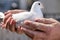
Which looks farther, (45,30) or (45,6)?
(45,6)

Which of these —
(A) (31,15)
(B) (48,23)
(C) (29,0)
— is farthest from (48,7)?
(B) (48,23)

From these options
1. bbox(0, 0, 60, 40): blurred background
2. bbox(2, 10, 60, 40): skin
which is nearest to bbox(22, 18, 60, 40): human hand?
bbox(2, 10, 60, 40): skin

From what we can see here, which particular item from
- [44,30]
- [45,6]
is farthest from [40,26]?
[45,6]

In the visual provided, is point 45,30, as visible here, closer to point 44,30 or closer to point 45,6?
point 44,30

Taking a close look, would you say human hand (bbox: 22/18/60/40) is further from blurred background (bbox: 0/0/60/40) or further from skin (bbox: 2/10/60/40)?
blurred background (bbox: 0/0/60/40)

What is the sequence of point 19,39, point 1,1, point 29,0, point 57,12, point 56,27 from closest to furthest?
point 56,27, point 19,39, point 57,12, point 29,0, point 1,1

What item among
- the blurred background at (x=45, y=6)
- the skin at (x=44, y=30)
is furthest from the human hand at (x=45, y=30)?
the blurred background at (x=45, y=6)

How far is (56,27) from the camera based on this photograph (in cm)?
32

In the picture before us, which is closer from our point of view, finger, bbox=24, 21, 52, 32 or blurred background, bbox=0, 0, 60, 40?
finger, bbox=24, 21, 52, 32

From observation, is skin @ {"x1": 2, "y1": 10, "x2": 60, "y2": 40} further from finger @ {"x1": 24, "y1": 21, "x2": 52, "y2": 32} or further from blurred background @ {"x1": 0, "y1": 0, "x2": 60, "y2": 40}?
blurred background @ {"x1": 0, "y1": 0, "x2": 60, "y2": 40}

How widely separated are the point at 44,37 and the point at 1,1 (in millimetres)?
1586

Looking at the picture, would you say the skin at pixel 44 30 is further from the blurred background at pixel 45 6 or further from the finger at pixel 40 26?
the blurred background at pixel 45 6

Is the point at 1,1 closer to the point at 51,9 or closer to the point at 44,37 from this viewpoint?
the point at 51,9

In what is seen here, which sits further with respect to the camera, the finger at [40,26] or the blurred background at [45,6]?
the blurred background at [45,6]
